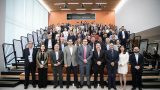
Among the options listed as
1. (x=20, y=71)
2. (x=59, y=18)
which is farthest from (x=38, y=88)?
(x=59, y=18)

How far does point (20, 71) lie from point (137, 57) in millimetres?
4759

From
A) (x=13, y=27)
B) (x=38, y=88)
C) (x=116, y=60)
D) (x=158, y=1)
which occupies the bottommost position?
(x=38, y=88)

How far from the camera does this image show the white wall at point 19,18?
11210 millimetres

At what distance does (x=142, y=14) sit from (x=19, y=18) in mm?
7426

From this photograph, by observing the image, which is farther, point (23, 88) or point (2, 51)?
point (2, 51)

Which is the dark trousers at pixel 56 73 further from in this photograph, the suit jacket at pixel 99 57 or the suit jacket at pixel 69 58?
the suit jacket at pixel 99 57

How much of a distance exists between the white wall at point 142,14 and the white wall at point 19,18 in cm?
730

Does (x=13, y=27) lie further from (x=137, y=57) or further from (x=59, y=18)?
(x=59, y=18)

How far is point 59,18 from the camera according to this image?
26.0 m

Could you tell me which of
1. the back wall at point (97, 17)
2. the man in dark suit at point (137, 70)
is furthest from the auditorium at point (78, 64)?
the back wall at point (97, 17)

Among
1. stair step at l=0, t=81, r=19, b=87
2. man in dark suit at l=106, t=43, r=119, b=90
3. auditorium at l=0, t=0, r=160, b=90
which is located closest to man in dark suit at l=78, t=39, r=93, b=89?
auditorium at l=0, t=0, r=160, b=90

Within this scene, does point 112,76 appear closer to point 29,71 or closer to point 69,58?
point 69,58

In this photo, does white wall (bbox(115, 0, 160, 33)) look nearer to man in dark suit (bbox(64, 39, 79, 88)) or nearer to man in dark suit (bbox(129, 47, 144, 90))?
man in dark suit (bbox(129, 47, 144, 90))

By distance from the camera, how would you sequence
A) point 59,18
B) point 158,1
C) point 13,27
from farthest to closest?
1. point 59,18
2. point 13,27
3. point 158,1
